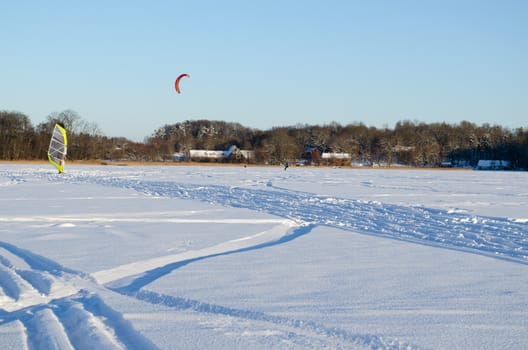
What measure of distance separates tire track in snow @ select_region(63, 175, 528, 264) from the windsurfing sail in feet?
37.7

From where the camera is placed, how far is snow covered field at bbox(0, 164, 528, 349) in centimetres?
298

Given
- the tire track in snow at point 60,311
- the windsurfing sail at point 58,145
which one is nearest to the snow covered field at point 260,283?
the tire track in snow at point 60,311

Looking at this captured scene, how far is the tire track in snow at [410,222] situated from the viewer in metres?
6.44

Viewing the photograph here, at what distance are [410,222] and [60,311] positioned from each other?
643 centimetres

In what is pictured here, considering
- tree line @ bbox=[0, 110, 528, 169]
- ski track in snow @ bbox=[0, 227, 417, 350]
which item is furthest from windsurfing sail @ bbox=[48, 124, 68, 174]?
tree line @ bbox=[0, 110, 528, 169]

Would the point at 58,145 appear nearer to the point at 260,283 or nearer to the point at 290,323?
the point at 260,283

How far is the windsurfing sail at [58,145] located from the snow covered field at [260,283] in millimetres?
14237

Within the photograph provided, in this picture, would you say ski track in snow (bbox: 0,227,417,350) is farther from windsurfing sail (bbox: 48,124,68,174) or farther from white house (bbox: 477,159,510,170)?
white house (bbox: 477,159,510,170)

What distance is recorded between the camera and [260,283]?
4.24 metres

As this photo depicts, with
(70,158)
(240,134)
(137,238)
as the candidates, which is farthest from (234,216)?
(240,134)

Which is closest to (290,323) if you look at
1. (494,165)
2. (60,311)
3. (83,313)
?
(83,313)

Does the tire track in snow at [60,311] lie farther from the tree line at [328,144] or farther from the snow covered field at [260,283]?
the tree line at [328,144]

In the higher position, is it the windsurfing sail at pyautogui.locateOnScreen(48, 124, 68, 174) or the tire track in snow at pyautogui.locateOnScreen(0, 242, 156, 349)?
the windsurfing sail at pyautogui.locateOnScreen(48, 124, 68, 174)

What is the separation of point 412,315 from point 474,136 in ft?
295
